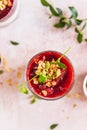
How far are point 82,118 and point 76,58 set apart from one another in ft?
0.56

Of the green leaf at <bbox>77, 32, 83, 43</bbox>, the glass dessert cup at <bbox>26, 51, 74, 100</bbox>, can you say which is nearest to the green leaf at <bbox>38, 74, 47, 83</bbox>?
the glass dessert cup at <bbox>26, 51, 74, 100</bbox>

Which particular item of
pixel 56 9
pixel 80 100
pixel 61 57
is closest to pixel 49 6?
pixel 56 9

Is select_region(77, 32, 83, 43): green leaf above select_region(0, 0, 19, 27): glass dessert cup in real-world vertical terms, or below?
below

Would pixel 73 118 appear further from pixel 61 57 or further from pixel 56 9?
pixel 56 9

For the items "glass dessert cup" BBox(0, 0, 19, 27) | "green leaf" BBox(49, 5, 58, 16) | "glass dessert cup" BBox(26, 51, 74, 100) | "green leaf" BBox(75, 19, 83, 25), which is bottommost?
"glass dessert cup" BBox(26, 51, 74, 100)

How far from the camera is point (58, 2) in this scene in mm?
1815

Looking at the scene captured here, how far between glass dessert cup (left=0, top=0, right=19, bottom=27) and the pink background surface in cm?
2

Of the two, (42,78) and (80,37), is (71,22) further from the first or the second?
(42,78)

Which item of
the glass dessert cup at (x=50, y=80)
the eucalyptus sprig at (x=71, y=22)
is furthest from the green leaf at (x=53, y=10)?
the glass dessert cup at (x=50, y=80)

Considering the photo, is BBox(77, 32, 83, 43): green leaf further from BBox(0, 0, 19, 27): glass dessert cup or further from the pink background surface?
BBox(0, 0, 19, 27): glass dessert cup

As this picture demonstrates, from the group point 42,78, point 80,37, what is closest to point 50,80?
point 42,78

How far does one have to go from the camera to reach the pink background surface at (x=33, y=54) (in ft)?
5.96

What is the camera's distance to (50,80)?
5.84 feet

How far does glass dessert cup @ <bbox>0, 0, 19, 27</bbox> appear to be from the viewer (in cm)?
180
